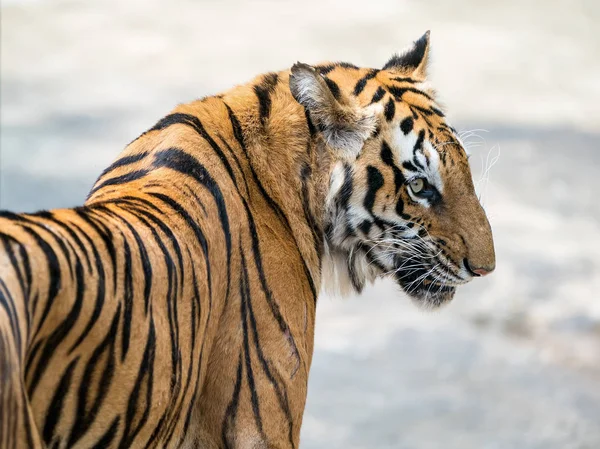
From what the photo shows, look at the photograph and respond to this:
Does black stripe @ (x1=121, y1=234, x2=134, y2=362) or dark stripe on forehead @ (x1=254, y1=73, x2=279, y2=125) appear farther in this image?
dark stripe on forehead @ (x1=254, y1=73, x2=279, y2=125)

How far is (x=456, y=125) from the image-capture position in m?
8.32

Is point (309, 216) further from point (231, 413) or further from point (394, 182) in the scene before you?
point (231, 413)

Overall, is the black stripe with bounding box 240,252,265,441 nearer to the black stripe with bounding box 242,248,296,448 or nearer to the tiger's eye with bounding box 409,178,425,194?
the black stripe with bounding box 242,248,296,448

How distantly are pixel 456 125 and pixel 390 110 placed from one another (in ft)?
17.0

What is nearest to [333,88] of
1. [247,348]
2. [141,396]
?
[247,348]

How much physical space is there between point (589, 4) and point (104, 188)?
9.38m

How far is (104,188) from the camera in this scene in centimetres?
301

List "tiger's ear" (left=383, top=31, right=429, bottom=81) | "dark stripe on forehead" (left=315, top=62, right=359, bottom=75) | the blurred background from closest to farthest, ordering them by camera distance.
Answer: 1. "dark stripe on forehead" (left=315, top=62, right=359, bottom=75)
2. "tiger's ear" (left=383, top=31, right=429, bottom=81)
3. the blurred background

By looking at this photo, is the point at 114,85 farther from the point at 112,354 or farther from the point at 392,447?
the point at 112,354

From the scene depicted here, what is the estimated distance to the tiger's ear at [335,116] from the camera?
3174 mm

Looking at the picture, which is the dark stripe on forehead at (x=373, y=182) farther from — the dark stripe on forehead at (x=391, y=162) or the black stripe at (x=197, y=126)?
the black stripe at (x=197, y=126)

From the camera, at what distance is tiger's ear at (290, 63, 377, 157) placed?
3.17 metres

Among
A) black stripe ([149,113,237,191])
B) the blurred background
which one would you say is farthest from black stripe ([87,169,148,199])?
the blurred background

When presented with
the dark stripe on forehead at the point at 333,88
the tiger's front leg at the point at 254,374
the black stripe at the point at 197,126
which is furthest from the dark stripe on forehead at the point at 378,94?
the tiger's front leg at the point at 254,374
